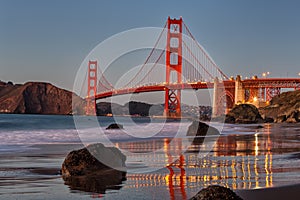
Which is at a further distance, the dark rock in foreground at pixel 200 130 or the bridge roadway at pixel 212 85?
the bridge roadway at pixel 212 85

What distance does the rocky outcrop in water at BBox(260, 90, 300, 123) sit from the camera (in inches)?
1689

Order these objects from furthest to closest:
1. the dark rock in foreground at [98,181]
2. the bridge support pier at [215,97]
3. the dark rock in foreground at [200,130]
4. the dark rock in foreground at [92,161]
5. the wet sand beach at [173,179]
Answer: the bridge support pier at [215,97] → the dark rock in foreground at [200,130] → the dark rock in foreground at [92,161] → the dark rock in foreground at [98,181] → the wet sand beach at [173,179]

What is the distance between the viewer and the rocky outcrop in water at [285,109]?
42.9 m

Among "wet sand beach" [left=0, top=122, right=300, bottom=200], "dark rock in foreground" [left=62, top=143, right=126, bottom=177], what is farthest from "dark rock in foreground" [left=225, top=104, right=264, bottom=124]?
"dark rock in foreground" [left=62, top=143, right=126, bottom=177]

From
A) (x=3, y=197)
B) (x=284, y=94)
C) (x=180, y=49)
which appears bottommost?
(x=3, y=197)

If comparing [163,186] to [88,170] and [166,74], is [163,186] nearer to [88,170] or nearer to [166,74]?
[88,170]

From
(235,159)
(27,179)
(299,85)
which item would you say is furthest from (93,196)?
(299,85)

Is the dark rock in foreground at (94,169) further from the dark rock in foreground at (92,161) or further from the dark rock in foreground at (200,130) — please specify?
the dark rock in foreground at (200,130)

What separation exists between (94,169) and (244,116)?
127ft

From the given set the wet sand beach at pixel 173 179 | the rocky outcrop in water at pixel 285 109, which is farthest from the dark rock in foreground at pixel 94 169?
the rocky outcrop in water at pixel 285 109

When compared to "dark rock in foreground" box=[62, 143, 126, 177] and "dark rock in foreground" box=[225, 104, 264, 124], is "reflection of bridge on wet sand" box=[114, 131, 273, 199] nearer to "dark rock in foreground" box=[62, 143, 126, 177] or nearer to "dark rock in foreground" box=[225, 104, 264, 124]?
"dark rock in foreground" box=[62, 143, 126, 177]

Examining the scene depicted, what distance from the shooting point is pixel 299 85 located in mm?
56562

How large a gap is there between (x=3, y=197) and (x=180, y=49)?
59543mm

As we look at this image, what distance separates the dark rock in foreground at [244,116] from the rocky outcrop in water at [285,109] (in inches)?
77.0
